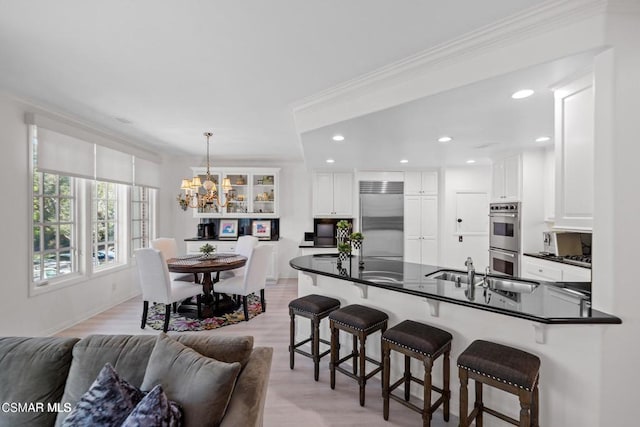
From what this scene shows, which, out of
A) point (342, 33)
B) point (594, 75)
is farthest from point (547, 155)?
point (342, 33)

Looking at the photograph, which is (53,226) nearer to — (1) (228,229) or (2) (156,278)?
(2) (156,278)

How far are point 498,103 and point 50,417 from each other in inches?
129

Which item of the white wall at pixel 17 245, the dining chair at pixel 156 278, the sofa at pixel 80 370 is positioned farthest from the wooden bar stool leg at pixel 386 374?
the white wall at pixel 17 245

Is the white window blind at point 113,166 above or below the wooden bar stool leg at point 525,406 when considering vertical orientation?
above

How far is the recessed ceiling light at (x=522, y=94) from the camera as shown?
80.5 inches

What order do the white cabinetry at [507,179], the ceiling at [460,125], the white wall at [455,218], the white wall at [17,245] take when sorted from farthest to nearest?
the white wall at [455,218] < the white cabinetry at [507,179] < the white wall at [17,245] < the ceiling at [460,125]

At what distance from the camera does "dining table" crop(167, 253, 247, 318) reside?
11.8ft

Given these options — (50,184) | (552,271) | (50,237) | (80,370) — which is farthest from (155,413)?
(552,271)

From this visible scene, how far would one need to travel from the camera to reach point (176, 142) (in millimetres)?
4809

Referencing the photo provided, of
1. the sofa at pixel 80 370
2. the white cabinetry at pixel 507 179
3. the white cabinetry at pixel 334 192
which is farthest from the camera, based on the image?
the white cabinetry at pixel 334 192

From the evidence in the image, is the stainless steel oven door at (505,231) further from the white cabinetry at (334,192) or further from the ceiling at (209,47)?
the white cabinetry at (334,192)

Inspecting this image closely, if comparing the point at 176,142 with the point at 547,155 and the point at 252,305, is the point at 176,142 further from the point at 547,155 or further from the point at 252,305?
the point at 547,155

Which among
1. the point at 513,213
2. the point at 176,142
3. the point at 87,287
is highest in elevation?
the point at 176,142

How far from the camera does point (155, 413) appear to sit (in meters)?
1.15
